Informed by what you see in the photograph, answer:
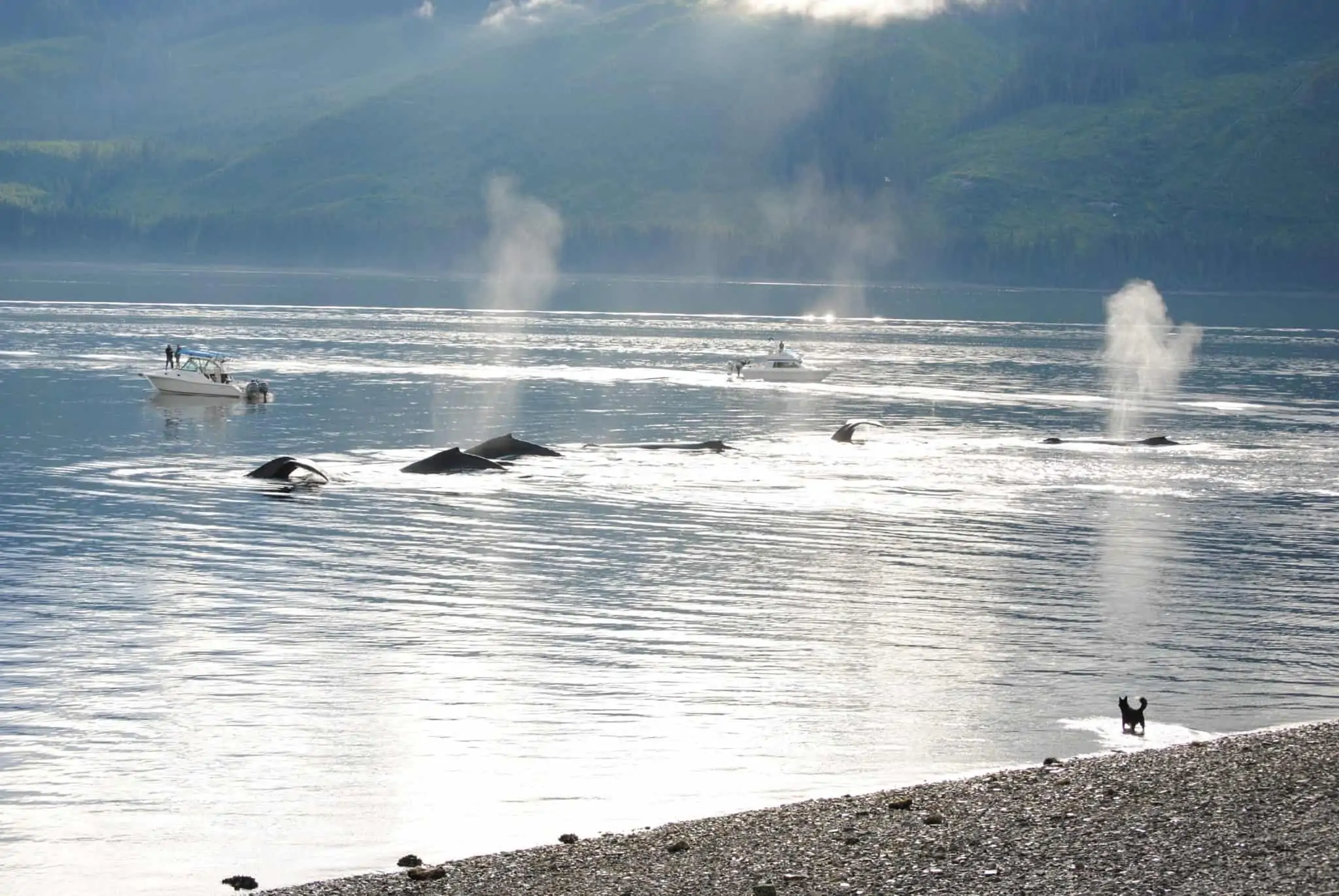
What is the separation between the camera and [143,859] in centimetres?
2770

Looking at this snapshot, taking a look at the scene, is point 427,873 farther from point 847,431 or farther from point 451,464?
point 847,431

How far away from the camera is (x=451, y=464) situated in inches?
3280

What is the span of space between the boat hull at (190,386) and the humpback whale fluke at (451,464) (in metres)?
49.3

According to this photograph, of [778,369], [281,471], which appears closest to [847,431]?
[281,471]

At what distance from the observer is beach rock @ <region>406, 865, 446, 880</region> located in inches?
1016

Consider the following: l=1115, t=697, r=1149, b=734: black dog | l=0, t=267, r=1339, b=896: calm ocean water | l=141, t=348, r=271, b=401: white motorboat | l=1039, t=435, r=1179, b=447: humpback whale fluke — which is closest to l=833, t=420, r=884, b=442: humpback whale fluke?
l=0, t=267, r=1339, b=896: calm ocean water

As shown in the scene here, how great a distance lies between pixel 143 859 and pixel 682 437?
76.9 meters

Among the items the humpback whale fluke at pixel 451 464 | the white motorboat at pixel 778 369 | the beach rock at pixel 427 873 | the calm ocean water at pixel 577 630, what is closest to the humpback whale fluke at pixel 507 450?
the calm ocean water at pixel 577 630

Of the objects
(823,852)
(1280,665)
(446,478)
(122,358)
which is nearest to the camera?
(823,852)

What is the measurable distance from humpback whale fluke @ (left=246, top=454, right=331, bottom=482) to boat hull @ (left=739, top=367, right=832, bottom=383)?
271 ft

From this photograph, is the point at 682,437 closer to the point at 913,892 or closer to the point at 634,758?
the point at 634,758

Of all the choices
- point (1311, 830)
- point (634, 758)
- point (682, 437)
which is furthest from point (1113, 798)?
point (682, 437)

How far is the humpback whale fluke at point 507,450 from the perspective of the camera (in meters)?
88.3

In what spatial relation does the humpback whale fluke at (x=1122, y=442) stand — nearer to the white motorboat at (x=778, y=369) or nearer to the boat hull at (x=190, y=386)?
the white motorboat at (x=778, y=369)
